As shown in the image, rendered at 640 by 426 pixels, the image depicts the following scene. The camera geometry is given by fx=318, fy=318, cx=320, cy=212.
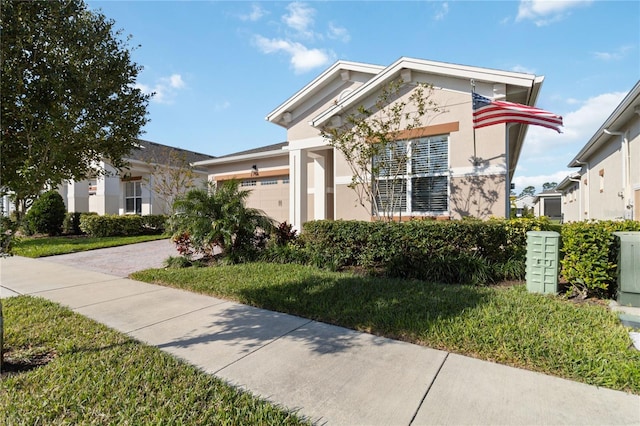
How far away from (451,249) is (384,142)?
10.7ft

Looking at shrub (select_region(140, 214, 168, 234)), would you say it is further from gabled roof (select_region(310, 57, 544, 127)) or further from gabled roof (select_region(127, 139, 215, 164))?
gabled roof (select_region(310, 57, 544, 127))

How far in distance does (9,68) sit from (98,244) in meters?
11.7

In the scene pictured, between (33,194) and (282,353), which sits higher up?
(33,194)

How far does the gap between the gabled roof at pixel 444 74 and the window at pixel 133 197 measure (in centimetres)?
1609

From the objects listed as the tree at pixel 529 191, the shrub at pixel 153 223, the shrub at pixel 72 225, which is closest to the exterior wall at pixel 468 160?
the shrub at pixel 153 223

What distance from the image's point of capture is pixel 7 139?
3.64 metres

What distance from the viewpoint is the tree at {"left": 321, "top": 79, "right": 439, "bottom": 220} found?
8.48 m

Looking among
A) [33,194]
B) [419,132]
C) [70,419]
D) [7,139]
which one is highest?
[419,132]

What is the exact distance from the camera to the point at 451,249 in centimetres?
647

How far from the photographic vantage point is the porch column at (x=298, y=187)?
1170 centimetres

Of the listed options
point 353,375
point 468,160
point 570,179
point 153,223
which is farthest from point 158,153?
point 570,179

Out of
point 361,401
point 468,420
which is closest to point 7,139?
point 361,401

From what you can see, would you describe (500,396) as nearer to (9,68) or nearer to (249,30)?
(9,68)

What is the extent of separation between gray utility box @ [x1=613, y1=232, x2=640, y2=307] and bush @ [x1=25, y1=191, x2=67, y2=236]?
22.2 metres
